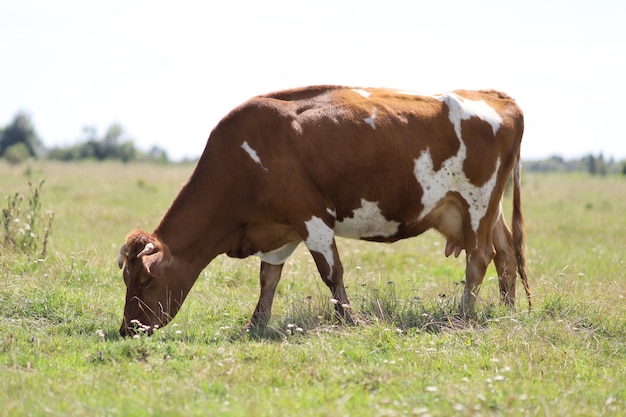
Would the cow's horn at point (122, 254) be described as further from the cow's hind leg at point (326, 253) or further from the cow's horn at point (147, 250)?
the cow's hind leg at point (326, 253)

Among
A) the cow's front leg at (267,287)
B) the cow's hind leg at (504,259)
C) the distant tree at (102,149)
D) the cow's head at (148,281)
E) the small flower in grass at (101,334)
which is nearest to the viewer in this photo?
the small flower in grass at (101,334)

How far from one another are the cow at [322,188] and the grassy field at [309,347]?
1.57ft

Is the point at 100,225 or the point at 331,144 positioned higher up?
the point at 331,144

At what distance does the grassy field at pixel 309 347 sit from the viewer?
5297 millimetres

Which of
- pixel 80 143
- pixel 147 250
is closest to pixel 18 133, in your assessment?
pixel 80 143

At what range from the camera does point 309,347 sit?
263 inches

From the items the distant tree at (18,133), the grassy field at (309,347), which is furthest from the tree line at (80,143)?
the grassy field at (309,347)

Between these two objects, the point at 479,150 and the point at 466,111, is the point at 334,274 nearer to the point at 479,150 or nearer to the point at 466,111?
the point at 479,150

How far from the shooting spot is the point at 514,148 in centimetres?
884

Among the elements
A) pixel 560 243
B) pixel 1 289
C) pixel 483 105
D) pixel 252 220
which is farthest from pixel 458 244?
pixel 560 243

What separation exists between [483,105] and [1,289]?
18.2 ft

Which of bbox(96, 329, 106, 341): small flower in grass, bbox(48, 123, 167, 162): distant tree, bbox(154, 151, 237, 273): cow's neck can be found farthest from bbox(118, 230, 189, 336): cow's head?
bbox(48, 123, 167, 162): distant tree

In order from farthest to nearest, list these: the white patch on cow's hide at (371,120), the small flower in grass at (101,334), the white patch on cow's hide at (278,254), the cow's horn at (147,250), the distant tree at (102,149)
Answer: the distant tree at (102,149), the white patch on cow's hide at (278,254), the white patch on cow's hide at (371,120), the cow's horn at (147,250), the small flower in grass at (101,334)

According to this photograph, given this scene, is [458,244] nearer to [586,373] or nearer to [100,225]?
[586,373]
